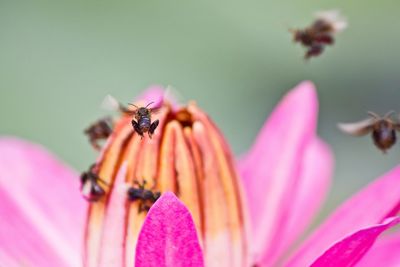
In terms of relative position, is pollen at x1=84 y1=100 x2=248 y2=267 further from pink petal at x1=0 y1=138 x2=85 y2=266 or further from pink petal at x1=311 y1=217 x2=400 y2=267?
pink petal at x1=311 y1=217 x2=400 y2=267

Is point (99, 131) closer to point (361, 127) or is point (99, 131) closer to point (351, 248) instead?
point (361, 127)

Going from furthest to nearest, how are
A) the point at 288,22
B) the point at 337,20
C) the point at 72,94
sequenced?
the point at 288,22 < the point at 72,94 < the point at 337,20

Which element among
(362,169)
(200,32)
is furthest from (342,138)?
(200,32)

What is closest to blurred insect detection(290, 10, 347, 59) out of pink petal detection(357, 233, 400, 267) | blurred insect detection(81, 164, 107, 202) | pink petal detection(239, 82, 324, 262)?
A: pink petal detection(239, 82, 324, 262)

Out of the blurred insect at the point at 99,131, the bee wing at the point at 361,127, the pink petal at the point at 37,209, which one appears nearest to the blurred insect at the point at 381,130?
the bee wing at the point at 361,127

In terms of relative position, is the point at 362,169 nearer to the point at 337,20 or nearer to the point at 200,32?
the point at 200,32

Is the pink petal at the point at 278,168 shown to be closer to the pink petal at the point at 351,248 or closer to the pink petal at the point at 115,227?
the pink petal at the point at 115,227

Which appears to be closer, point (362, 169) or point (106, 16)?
point (362, 169)
